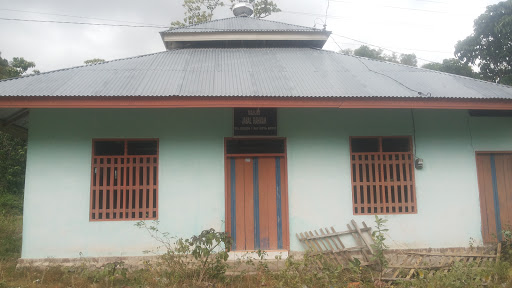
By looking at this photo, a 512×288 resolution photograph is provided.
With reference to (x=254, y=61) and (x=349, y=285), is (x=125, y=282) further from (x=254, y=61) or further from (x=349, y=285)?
(x=254, y=61)

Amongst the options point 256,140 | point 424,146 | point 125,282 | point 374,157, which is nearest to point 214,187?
point 256,140

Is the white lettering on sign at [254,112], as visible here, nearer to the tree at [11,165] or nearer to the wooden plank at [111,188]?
the wooden plank at [111,188]

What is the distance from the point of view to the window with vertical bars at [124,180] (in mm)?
5820

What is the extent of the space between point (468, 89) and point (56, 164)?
7793mm

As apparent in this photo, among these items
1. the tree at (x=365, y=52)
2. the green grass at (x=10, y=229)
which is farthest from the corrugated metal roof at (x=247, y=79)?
the tree at (x=365, y=52)

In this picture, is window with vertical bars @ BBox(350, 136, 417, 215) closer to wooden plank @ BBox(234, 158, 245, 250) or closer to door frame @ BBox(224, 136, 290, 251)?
door frame @ BBox(224, 136, 290, 251)

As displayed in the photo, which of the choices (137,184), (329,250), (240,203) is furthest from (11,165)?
(329,250)

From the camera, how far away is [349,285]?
14.6ft

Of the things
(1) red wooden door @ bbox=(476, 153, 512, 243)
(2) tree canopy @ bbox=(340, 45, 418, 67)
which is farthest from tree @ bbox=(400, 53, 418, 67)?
(1) red wooden door @ bbox=(476, 153, 512, 243)

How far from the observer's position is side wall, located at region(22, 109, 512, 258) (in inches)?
226

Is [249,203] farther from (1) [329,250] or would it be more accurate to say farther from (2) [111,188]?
(2) [111,188]

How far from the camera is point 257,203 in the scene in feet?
20.0

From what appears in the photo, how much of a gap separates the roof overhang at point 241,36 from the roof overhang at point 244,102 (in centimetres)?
410

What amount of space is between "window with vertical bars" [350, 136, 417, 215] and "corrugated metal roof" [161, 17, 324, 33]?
422 centimetres
